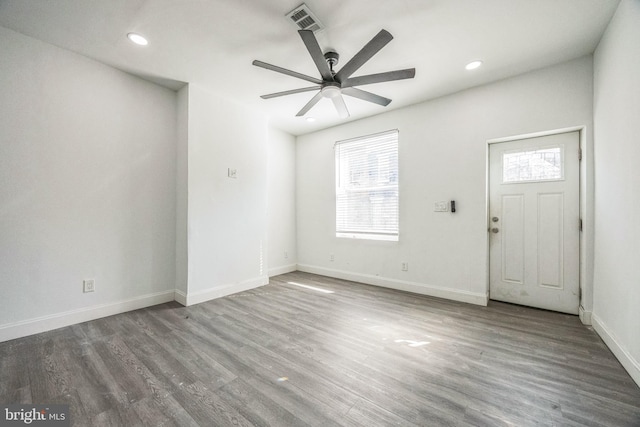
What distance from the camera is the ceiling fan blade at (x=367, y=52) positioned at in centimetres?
175

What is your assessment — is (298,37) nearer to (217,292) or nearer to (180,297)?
(217,292)

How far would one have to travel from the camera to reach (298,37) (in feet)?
7.47

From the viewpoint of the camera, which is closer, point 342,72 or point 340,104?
point 342,72

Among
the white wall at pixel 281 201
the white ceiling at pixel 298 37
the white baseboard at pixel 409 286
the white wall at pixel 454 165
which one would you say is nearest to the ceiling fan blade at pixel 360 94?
the white ceiling at pixel 298 37

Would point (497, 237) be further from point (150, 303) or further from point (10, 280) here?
point (10, 280)

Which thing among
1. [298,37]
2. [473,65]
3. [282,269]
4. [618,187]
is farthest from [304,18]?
[282,269]

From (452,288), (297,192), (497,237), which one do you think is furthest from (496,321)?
(297,192)

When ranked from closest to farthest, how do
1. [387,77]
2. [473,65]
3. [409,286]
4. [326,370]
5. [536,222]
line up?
[326,370] → [387,77] → [473,65] → [536,222] → [409,286]

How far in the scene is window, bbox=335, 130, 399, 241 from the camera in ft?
12.7

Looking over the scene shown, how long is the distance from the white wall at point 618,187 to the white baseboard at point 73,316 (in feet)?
14.7


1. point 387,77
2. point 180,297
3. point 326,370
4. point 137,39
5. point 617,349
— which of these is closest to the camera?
point 326,370

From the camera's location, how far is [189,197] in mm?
3098

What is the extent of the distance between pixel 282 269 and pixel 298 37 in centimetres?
372

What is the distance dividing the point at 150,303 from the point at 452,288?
12.8 ft
